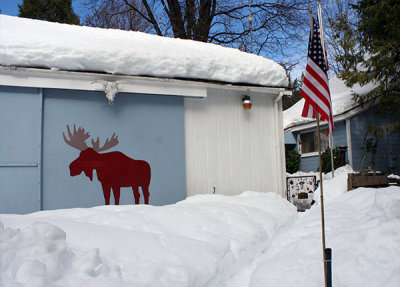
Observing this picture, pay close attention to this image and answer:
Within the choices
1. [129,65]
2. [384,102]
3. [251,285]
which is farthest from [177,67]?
[384,102]

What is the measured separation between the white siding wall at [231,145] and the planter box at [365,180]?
1721 mm

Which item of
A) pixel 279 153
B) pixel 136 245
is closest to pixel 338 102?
pixel 279 153

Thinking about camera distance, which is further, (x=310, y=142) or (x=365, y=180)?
(x=310, y=142)

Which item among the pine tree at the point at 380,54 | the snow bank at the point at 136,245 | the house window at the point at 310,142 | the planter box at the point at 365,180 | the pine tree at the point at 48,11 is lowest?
the snow bank at the point at 136,245

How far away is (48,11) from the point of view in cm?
2261

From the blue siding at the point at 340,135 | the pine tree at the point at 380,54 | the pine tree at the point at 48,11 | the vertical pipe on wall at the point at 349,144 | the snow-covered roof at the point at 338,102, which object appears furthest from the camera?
A: the pine tree at the point at 48,11

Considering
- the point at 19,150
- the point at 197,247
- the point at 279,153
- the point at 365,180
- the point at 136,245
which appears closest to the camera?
the point at 136,245

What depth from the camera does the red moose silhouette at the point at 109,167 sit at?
20.3 ft

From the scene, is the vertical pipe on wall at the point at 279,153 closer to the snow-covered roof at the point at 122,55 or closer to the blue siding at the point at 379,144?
the snow-covered roof at the point at 122,55

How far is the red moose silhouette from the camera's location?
6176 millimetres

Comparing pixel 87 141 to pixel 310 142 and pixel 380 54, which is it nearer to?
pixel 380 54

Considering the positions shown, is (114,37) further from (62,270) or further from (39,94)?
(62,270)

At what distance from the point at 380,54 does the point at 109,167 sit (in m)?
9.54

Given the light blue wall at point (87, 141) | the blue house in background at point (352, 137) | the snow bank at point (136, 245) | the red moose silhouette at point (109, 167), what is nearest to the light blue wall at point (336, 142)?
the blue house in background at point (352, 137)
